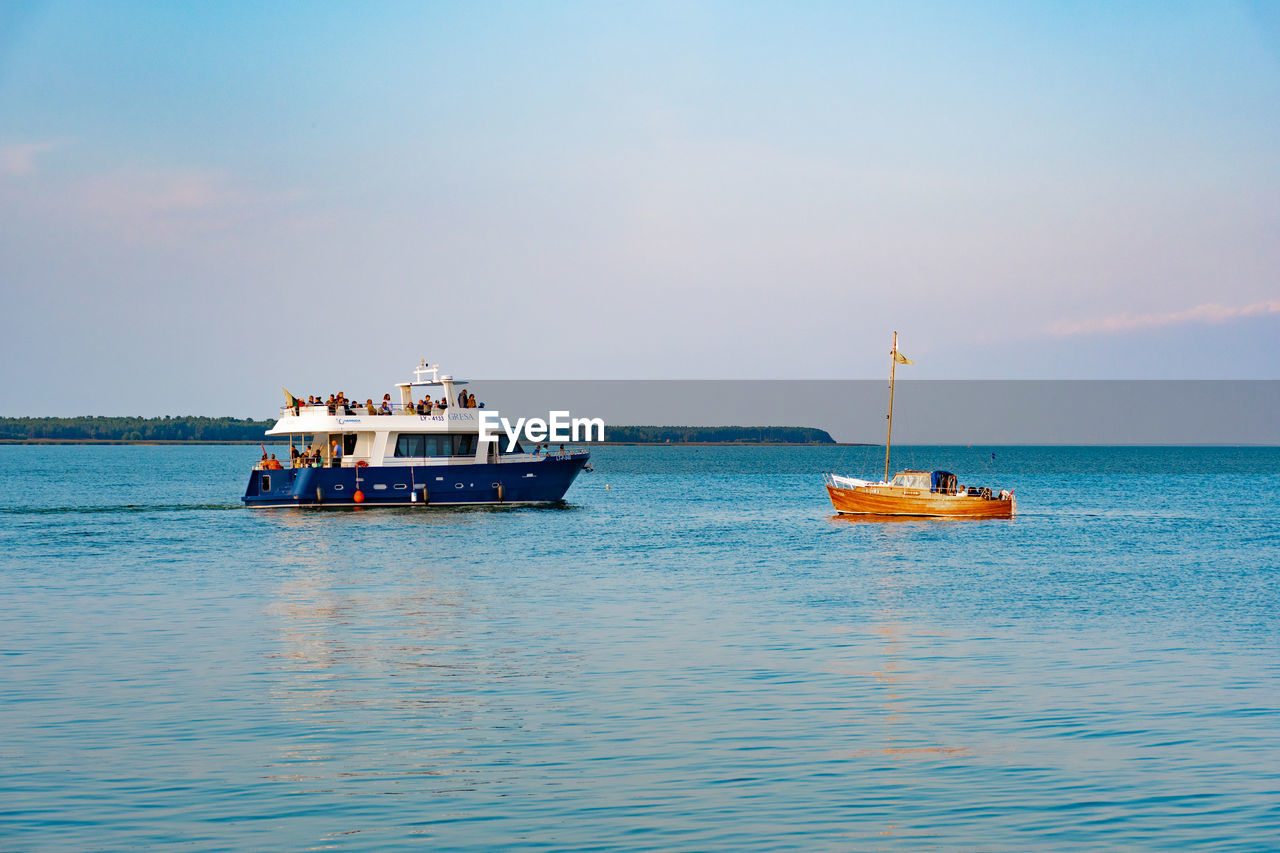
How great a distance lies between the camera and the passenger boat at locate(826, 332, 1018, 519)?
6725 centimetres

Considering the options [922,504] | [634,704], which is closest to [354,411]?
[922,504]

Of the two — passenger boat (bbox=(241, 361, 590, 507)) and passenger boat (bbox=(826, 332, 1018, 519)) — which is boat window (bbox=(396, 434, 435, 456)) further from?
passenger boat (bbox=(826, 332, 1018, 519))

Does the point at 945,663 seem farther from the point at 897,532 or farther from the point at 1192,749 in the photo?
the point at 897,532

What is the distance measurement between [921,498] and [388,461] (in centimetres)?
2899

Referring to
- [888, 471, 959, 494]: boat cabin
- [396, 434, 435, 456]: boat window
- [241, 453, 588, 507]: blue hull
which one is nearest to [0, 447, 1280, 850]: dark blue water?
[241, 453, 588, 507]: blue hull

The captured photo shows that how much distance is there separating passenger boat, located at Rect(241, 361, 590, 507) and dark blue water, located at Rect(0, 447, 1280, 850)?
22.0 meters

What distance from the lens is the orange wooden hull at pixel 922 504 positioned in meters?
67.2

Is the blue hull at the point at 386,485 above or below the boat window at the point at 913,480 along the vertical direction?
below

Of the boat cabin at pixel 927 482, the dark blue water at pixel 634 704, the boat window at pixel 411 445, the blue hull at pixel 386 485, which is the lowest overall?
the dark blue water at pixel 634 704

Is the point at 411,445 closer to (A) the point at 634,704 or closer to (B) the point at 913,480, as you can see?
(B) the point at 913,480

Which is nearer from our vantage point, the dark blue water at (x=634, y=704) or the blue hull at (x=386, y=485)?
the dark blue water at (x=634, y=704)

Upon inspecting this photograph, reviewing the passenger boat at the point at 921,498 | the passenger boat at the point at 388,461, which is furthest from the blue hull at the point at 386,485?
the passenger boat at the point at 921,498

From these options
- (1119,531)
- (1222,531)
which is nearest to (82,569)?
(1119,531)

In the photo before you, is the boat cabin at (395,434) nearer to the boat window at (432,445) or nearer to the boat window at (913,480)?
the boat window at (432,445)
